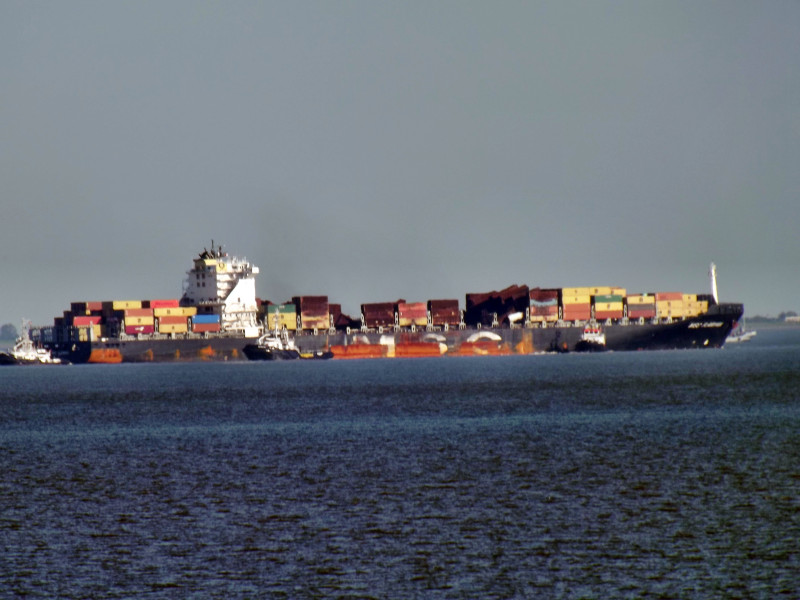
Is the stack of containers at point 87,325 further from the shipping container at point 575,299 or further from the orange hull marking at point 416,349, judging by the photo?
the shipping container at point 575,299

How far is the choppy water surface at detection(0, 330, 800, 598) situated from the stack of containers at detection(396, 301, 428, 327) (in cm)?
6601

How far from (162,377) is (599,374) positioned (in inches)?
1440

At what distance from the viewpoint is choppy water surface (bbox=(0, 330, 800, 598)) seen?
769 inches

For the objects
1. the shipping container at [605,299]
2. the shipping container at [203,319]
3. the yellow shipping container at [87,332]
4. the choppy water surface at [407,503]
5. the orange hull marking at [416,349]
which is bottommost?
the choppy water surface at [407,503]

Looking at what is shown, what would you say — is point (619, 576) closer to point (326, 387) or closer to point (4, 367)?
point (326, 387)

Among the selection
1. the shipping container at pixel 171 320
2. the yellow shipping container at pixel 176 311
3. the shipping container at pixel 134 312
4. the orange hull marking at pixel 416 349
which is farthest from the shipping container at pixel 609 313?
the shipping container at pixel 134 312

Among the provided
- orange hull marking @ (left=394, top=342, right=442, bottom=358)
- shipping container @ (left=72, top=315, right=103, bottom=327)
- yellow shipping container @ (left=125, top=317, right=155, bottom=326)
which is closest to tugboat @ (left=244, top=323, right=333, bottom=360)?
orange hull marking @ (left=394, top=342, right=442, bottom=358)

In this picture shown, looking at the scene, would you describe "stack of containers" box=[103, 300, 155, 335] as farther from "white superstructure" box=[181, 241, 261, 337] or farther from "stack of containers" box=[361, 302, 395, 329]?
"stack of containers" box=[361, 302, 395, 329]

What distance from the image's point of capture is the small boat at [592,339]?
122188 mm

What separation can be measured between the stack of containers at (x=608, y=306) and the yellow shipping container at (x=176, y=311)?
40482mm

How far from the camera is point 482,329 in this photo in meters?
123

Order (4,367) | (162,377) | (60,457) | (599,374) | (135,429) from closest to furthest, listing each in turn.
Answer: (60,457)
(135,429)
(599,374)
(162,377)
(4,367)

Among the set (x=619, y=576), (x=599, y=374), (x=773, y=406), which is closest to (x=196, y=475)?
(x=619, y=576)

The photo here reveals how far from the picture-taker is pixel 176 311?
117500 millimetres
